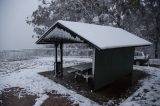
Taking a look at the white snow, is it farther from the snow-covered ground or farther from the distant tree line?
the distant tree line

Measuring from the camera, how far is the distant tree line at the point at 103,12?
77.0 feet

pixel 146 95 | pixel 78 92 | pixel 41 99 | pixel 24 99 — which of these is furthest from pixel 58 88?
pixel 146 95

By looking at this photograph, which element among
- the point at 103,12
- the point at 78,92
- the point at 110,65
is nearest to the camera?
the point at 78,92

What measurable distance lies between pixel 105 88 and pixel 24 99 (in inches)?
175

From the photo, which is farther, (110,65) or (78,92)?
(110,65)

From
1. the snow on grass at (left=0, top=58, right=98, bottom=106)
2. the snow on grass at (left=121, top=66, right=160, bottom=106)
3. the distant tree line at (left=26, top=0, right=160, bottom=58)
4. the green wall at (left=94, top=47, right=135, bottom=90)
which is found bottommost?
the snow on grass at (left=121, top=66, right=160, bottom=106)

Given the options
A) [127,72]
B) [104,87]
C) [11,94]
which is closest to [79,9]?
[127,72]

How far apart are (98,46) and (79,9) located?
16.9m

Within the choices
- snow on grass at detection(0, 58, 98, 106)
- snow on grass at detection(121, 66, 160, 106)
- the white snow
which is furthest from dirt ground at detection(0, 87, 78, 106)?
snow on grass at detection(121, 66, 160, 106)

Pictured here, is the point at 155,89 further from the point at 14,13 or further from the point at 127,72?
the point at 14,13

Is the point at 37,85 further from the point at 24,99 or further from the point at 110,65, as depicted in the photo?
the point at 110,65

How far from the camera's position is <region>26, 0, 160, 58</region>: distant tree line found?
23.5 metres

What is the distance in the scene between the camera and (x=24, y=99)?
8.63 m

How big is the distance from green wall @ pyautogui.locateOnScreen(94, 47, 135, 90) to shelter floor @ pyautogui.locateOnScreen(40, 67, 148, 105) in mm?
391
